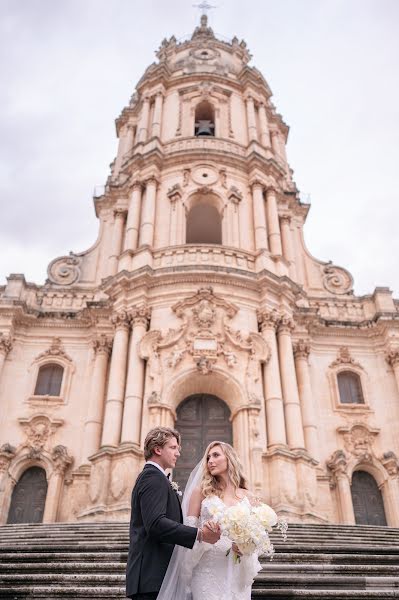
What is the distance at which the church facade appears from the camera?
16406 millimetres

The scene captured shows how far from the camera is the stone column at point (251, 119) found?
25072 mm

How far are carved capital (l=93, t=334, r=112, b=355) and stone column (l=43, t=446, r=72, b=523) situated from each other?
3.74 meters

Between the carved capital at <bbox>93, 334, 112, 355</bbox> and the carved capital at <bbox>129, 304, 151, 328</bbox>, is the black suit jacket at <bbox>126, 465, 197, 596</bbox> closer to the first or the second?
the carved capital at <bbox>129, 304, 151, 328</bbox>

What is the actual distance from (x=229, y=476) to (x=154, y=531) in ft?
2.46

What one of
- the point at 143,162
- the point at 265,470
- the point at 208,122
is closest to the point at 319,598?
the point at 265,470

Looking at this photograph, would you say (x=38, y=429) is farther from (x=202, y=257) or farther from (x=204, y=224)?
(x=204, y=224)

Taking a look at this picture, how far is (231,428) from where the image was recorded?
17.2m

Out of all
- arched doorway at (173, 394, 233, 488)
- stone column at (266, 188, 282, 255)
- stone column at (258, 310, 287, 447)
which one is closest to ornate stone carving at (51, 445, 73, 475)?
arched doorway at (173, 394, 233, 488)

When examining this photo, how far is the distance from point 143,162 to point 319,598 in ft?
67.7

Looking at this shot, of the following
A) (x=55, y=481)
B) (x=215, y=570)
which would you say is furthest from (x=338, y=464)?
(x=215, y=570)

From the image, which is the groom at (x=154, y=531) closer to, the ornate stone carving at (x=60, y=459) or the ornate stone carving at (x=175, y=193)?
the ornate stone carving at (x=60, y=459)

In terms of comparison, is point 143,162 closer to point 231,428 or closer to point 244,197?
point 244,197

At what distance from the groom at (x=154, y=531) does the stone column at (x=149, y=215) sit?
17.0 meters

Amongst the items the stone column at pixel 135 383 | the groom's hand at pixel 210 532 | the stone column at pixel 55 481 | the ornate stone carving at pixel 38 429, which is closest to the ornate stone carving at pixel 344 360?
the stone column at pixel 135 383
